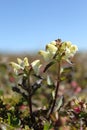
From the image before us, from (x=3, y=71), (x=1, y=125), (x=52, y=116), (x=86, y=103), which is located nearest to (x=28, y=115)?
(x=52, y=116)

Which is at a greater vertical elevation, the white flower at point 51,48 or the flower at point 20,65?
the white flower at point 51,48

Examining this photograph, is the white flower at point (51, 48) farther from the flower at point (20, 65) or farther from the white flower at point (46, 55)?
the flower at point (20, 65)

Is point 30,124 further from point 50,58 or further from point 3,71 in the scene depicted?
point 3,71

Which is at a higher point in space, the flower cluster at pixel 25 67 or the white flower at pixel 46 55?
the white flower at pixel 46 55

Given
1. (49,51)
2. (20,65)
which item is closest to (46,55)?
(49,51)

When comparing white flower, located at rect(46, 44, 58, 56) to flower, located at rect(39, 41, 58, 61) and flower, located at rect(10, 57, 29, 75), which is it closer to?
flower, located at rect(39, 41, 58, 61)

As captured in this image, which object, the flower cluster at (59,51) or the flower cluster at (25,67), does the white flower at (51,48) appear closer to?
the flower cluster at (59,51)

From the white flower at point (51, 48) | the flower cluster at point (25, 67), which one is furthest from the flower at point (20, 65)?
the white flower at point (51, 48)

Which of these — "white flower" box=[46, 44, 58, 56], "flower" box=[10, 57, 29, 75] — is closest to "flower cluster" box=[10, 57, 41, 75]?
"flower" box=[10, 57, 29, 75]

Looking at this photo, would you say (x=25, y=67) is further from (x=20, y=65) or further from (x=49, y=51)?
(x=49, y=51)

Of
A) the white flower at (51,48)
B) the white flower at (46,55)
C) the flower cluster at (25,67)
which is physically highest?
the white flower at (51,48)
